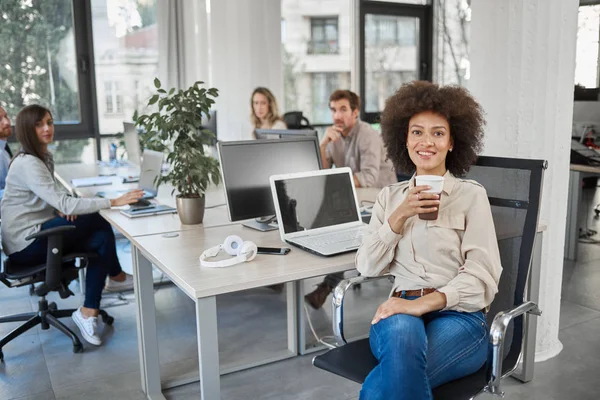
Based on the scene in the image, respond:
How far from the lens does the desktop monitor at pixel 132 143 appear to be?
4.77 metres

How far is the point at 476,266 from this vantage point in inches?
72.5

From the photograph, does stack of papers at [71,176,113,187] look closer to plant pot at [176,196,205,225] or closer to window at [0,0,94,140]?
plant pot at [176,196,205,225]

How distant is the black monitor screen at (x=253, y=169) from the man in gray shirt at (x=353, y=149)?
0.96m

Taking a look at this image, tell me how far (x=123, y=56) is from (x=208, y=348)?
5303 mm

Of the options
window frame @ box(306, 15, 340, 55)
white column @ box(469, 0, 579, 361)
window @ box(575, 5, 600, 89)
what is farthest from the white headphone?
window frame @ box(306, 15, 340, 55)

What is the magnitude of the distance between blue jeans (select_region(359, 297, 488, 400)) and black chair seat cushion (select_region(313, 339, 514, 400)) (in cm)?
2

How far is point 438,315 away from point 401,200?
39cm

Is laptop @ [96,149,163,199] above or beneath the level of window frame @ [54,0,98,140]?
beneath

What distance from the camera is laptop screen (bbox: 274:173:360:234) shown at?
2.50 metres

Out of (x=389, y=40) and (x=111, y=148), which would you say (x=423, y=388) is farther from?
(x=389, y=40)

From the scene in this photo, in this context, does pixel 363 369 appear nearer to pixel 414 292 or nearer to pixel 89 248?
pixel 414 292

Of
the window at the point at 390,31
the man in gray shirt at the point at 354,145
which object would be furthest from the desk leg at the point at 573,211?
the window at the point at 390,31

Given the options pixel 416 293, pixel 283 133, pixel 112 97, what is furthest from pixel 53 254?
pixel 112 97

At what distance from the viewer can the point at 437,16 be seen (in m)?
8.66
